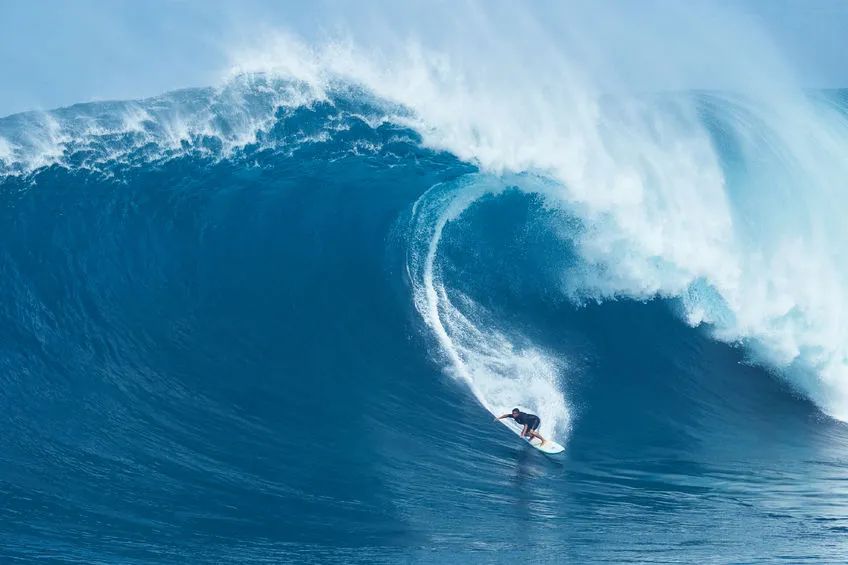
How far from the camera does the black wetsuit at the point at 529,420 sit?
10562 mm

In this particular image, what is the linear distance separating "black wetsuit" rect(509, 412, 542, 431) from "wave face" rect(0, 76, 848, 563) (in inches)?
12.4

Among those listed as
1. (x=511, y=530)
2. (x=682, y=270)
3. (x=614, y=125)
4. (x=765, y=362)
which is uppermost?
(x=614, y=125)

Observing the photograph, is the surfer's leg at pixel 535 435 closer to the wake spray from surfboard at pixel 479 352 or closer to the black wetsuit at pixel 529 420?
the black wetsuit at pixel 529 420

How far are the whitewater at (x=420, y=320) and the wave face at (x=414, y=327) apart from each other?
5 centimetres

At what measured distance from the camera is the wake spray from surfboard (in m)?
11.5

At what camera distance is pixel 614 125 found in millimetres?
16469

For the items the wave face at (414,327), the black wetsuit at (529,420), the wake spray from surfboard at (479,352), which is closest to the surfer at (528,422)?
the black wetsuit at (529,420)

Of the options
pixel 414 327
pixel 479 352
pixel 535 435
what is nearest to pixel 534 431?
pixel 535 435

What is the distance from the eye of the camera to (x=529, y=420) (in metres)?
10.6

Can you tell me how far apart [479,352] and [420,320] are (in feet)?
3.68

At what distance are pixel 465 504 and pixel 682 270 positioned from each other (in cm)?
687

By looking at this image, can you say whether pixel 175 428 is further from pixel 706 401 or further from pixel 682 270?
pixel 682 270

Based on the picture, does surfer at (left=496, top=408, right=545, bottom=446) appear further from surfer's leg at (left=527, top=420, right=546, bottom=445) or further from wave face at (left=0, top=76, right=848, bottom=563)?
wave face at (left=0, top=76, right=848, bottom=563)

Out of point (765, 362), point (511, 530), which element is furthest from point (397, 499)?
point (765, 362)
